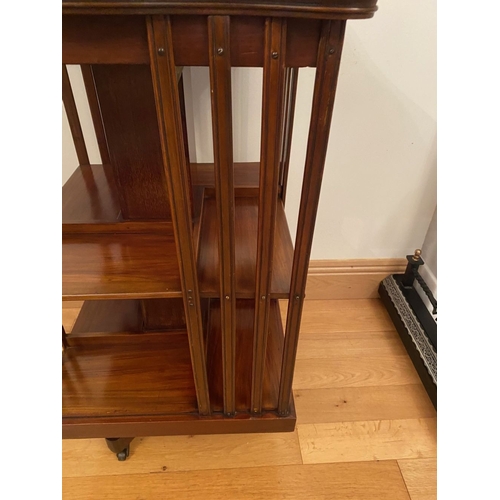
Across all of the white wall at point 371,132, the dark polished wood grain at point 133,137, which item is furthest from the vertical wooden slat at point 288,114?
the dark polished wood grain at point 133,137

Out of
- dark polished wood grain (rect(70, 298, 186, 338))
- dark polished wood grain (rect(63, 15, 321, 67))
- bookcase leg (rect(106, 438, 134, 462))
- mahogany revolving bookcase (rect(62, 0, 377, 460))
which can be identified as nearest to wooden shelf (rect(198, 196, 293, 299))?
mahogany revolving bookcase (rect(62, 0, 377, 460))

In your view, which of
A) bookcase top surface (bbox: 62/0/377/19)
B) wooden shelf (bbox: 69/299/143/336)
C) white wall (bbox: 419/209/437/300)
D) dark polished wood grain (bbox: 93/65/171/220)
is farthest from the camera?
white wall (bbox: 419/209/437/300)

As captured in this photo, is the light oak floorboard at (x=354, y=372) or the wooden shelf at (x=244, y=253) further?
the light oak floorboard at (x=354, y=372)

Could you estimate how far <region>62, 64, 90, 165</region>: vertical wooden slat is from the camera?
876 millimetres

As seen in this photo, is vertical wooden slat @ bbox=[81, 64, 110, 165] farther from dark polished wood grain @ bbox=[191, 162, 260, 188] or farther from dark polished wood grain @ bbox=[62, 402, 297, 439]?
dark polished wood grain @ bbox=[62, 402, 297, 439]

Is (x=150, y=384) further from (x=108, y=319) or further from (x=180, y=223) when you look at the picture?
(x=180, y=223)

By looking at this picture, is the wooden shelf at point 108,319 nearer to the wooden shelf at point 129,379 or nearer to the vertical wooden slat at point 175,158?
the wooden shelf at point 129,379

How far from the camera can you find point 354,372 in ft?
3.72

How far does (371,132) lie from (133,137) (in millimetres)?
701

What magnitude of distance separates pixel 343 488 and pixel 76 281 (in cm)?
74

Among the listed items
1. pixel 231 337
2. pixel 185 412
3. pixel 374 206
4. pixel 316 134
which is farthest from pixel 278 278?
pixel 374 206

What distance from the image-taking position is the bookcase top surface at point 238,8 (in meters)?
0.39

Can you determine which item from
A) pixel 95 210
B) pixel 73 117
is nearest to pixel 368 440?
pixel 95 210

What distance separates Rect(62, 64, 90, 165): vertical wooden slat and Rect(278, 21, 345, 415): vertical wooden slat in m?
0.65
